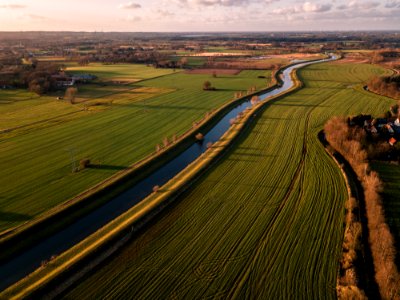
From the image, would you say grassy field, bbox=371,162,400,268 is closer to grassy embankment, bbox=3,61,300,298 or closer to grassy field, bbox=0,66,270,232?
grassy embankment, bbox=3,61,300,298

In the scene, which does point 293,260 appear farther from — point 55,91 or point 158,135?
point 55,91

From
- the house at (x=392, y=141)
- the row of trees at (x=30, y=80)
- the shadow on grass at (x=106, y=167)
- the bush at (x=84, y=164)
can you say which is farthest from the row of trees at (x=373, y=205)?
the row of trees at (x=30, y=80)

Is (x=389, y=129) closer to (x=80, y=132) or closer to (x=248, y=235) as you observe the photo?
(x=248, y=235)

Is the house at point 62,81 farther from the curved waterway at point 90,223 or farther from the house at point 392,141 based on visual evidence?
the house at point 392,141

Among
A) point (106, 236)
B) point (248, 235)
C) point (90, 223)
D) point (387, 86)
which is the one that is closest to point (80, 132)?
point (90, 223)

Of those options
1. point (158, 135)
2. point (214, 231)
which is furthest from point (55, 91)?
point (214, 231)

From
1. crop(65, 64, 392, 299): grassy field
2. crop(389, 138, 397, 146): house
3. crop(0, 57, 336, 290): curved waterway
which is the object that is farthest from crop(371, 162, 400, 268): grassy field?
crop(0, 57, 336, 290): curved waterway
